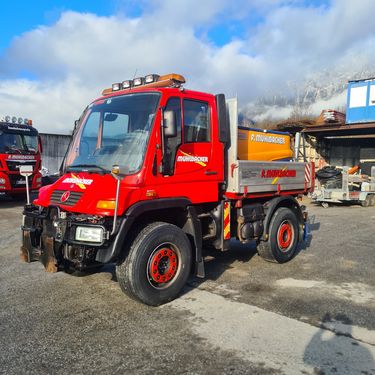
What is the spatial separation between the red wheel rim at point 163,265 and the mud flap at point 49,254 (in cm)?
110

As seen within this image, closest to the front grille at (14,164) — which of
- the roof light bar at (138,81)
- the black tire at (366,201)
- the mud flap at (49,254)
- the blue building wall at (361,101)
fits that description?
the roof light bar at (138,81)

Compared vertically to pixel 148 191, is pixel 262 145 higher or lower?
higher

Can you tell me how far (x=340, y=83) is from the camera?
186 feet

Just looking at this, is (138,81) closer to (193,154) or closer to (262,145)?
(193,154)

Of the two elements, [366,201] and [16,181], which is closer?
[16,181]

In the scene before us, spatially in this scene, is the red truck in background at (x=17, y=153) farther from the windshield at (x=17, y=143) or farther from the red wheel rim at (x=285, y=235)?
the red wheel rim at (x=285, y=235)

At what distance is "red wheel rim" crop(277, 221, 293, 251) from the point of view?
660 cm

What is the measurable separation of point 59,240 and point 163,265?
125 cm

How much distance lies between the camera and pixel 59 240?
14.0 ft

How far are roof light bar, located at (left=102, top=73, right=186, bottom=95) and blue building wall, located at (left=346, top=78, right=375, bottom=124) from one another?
60.8 feet

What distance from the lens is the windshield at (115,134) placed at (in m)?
4.53

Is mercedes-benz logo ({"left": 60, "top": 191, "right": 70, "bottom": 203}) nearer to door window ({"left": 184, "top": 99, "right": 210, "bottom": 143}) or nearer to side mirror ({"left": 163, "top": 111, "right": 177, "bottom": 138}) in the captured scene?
side mirror ({"left": 163, "top": 111, "right": 177, "bottom": 138})

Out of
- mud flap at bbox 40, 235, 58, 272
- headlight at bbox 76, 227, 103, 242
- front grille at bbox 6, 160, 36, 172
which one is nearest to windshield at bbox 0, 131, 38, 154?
front grille at bbox 6, 160, 36, 172

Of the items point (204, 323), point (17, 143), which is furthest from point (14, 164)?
point (204, 323)
